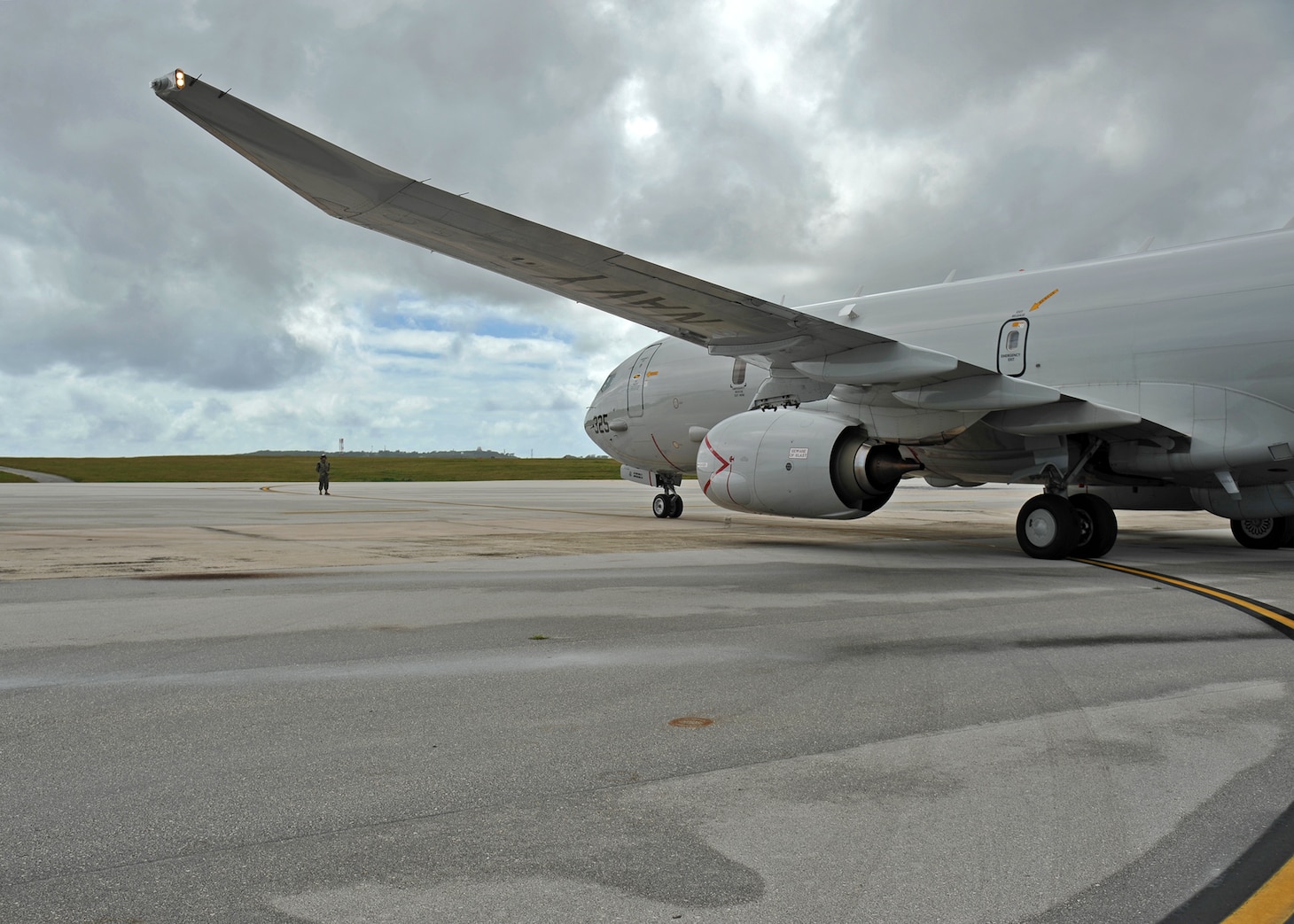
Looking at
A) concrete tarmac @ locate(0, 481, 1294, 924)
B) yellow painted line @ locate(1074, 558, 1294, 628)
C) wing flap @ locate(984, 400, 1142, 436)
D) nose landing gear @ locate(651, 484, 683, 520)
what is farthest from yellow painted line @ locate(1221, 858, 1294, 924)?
nose landing gear @ locate(651, 484, 683, 520)

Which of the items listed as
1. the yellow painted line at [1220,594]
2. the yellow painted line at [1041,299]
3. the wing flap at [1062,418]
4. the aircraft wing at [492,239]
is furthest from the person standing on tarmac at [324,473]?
the yellow painted line at [1220,594]

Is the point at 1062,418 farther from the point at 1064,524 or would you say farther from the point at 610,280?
the point at 610,280

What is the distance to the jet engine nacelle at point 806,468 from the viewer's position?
40.9 feet

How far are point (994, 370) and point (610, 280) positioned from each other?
16.9ft

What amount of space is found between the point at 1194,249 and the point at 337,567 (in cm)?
1046

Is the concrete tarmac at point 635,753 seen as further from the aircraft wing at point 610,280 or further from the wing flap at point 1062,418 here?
the aircraft wing at point 610,280

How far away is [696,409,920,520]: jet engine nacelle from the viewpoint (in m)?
12.5

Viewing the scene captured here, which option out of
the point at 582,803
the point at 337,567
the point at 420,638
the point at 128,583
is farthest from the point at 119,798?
the point at 337,567

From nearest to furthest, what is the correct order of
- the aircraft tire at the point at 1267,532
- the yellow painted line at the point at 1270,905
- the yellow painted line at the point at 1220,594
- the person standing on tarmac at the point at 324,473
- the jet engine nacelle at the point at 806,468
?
1. the yellow painted line at the point at 1270,905
2. the yellow painted line at the point at 1220,594
3. the jet engine nacelle at the point at 806,468
4. the aircraft tire at the point at 1267,532
5. the person standing on tarmac at the point at 324,473

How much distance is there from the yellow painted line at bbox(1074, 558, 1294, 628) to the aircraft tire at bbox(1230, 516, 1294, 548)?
4.35 meters

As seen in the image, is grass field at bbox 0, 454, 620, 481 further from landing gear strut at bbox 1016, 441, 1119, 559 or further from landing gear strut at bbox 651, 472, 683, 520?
landing gear strut at bbox 1016, 441, 1119, 559

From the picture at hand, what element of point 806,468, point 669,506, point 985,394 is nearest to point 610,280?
point 985,394

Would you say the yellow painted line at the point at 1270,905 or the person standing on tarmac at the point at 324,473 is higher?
the person standing on tarmac at the point at 324,473

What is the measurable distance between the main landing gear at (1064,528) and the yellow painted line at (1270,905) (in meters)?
9.32
